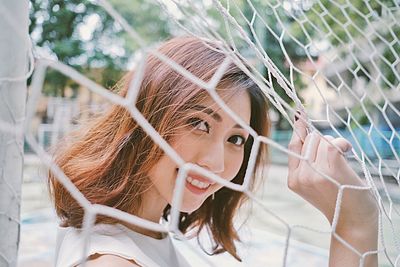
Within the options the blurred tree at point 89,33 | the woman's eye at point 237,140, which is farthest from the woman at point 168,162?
the blurred tree at point 89,33

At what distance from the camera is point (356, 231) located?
0.43m

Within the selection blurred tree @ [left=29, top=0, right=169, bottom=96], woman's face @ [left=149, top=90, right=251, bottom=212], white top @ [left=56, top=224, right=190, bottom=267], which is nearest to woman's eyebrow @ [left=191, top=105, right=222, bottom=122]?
woman's face @ [left=149, top=90, right=251, bottom=212]

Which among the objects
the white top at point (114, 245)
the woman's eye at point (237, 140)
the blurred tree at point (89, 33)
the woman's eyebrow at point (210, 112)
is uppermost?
the woman's eyebrow at point (210, 112)

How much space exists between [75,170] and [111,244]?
0.11m

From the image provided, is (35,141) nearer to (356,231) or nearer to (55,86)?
(356,231)

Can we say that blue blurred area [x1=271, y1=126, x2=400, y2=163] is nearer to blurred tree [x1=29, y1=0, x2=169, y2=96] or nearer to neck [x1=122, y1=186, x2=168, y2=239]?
neck [x1=122, y1=186, x2=168, y2=239]

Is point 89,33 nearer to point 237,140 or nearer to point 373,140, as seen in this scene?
point 373,140

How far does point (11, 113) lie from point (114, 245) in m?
0.14

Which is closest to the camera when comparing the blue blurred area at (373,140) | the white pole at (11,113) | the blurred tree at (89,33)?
the white pole at (11,113)

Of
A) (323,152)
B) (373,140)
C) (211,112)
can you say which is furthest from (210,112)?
(373,140)

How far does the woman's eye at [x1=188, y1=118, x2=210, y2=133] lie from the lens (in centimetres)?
45

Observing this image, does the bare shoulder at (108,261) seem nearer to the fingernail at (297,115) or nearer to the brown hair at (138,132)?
the brown hair at (138,132)

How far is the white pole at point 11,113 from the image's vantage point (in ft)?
1.32

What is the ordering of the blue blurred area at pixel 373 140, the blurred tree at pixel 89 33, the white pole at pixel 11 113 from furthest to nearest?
1. the blurred tree at pixel 89 33
2. the blue blurred area at pixel 373 140
3. the white pole at pixel 11 113
